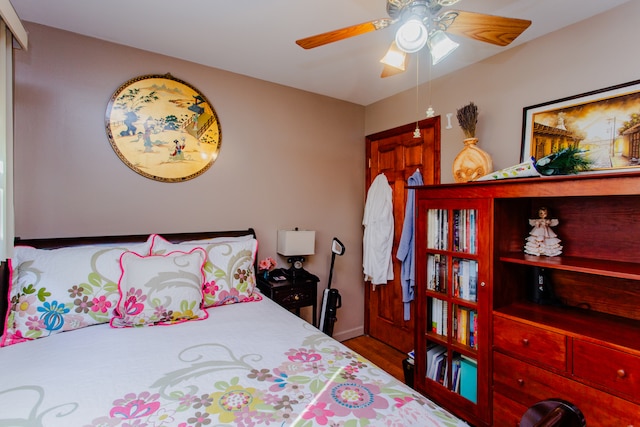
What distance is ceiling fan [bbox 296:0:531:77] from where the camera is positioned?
1242mm

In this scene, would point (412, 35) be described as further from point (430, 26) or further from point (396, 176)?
point (396, 176)

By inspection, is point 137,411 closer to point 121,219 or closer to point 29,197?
point 121,219

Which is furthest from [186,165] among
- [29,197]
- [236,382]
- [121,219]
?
[236,382]

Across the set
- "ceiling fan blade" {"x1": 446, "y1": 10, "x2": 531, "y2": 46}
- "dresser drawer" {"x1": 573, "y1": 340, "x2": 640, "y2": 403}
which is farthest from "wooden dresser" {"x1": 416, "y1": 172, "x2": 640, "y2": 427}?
"ceiling fan blade" {"x1": 446, "y1": 10, "x2": 531, "y2": 46}

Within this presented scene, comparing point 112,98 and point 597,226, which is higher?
point 112,98

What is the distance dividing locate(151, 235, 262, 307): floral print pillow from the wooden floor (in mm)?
1414

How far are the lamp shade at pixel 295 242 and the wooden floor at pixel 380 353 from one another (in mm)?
1192

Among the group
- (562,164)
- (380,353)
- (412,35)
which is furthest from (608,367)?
(380,353)

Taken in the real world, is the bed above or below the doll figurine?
below

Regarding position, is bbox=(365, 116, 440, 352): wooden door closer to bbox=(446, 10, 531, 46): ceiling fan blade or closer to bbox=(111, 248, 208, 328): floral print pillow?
bbox=(446, 10, 531, 46): ceiling fan blade

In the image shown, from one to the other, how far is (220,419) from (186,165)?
1902 millimetres

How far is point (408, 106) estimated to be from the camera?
9.34 ft

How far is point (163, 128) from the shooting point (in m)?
2.24

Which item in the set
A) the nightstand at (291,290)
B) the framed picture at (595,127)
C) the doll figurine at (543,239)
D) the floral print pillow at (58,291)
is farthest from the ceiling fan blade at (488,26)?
the floral print pillow at (58,291)
